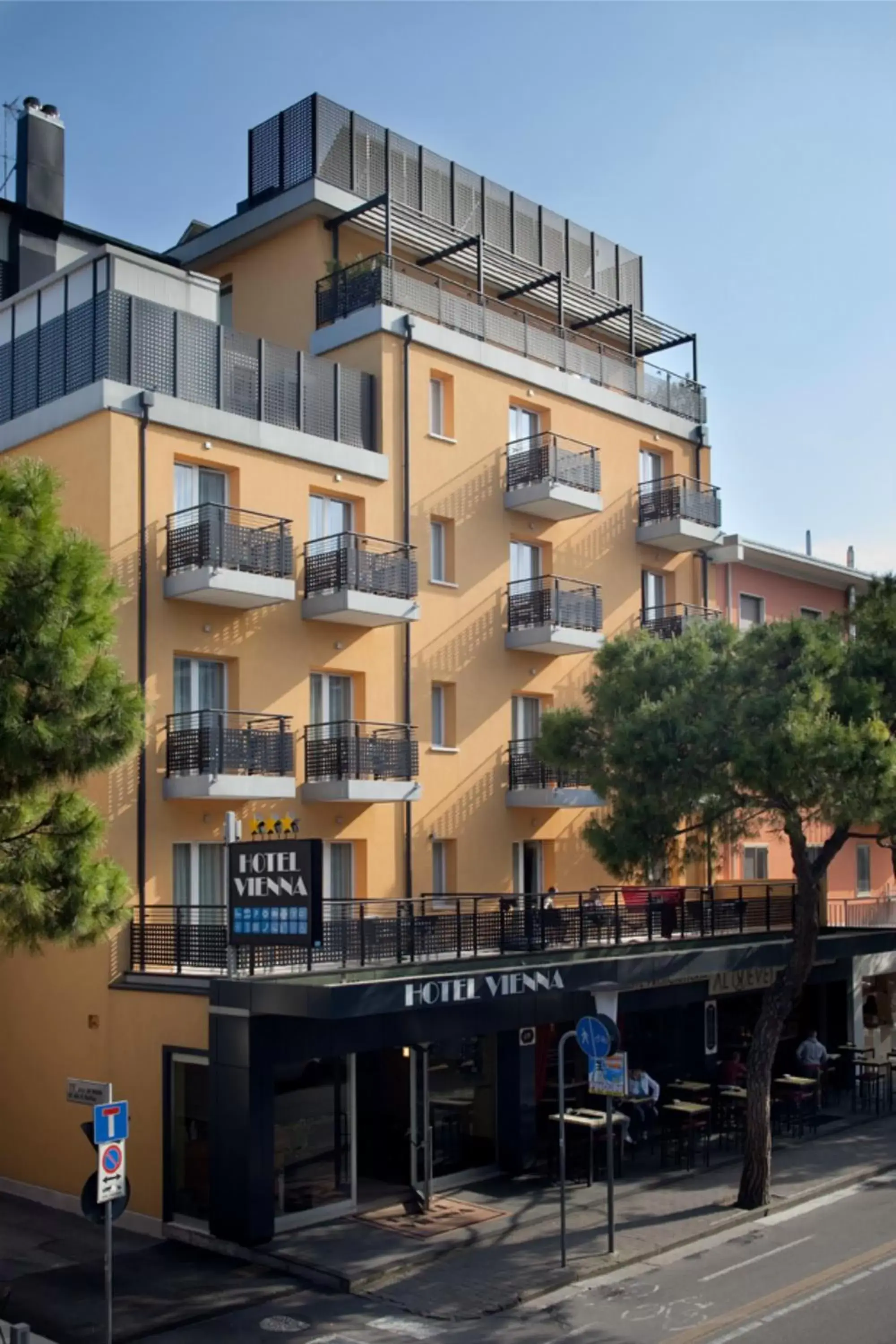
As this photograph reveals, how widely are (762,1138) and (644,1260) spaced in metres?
3.12

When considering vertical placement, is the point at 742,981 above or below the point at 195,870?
below

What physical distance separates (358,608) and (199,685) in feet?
9.66

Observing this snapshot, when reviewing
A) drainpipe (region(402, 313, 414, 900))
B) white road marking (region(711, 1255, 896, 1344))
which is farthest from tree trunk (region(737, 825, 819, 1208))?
drainpipe (region(402, 313, 414, 900))

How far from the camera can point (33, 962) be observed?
2178cm

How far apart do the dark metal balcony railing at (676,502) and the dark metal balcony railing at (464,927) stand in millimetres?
8293

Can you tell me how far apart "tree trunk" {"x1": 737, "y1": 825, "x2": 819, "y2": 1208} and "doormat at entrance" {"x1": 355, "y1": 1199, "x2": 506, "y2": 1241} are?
3705 millimetres

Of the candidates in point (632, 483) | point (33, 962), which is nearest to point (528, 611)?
point (632, 483)

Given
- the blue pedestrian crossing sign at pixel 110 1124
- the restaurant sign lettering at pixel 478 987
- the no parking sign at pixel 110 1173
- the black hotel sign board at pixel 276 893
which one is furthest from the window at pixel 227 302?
the no parking sign at pixel 110 1173

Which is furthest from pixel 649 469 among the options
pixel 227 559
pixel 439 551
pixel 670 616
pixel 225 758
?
pixel 225 758

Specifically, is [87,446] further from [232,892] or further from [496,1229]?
[496,1229]

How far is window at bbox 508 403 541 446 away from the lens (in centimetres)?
2839

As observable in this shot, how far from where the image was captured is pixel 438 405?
2706 centimetres

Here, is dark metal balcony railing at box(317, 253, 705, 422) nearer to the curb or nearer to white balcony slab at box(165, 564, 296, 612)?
white balcony slab at box(165, 564, 296, 612)

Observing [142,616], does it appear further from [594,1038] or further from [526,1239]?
[526,1239]
